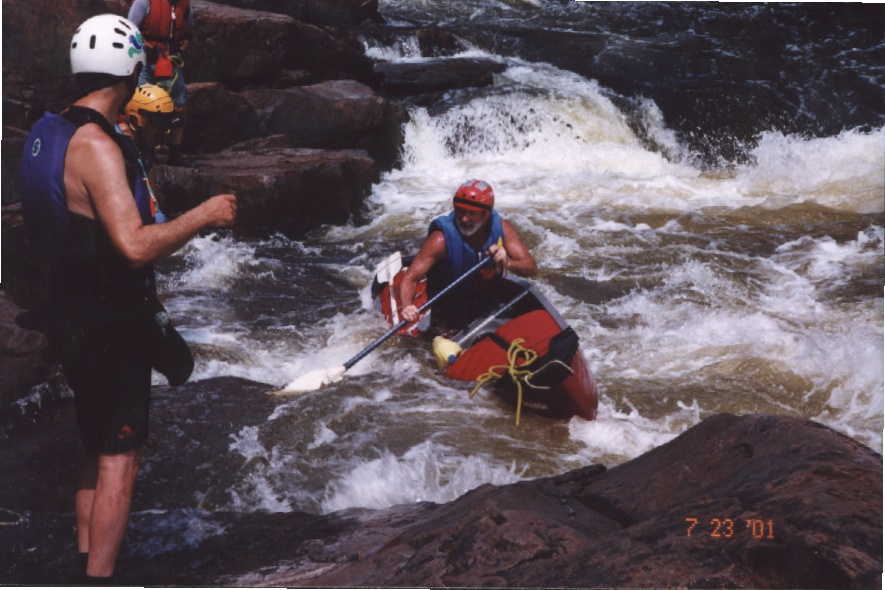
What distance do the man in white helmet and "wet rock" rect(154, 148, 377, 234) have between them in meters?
4.33

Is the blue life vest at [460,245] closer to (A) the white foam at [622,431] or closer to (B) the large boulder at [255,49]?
(A) the white foam at [622,431]

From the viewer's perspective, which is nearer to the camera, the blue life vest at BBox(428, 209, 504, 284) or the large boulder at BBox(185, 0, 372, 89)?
the blue life vest at BBox(428, 209, 504, 284)

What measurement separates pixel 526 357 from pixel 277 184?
3268 millimetres

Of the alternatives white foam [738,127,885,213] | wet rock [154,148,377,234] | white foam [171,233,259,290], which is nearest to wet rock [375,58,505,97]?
wet rock [154,148,377,234]

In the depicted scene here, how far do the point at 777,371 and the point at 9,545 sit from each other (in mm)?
3383

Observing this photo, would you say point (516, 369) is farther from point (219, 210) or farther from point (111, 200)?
point (111, 200)

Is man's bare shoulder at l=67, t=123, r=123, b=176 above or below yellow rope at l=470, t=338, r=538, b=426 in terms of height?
above

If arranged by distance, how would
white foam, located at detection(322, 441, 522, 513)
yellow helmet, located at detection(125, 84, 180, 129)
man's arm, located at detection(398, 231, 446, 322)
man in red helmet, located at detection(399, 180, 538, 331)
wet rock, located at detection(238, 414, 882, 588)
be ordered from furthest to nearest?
man's arm, located at detection(398, 231, 446, 322)
man in red helmet, located at detection(399, 180, 538, 331)
white foam, located at detection(322, 441, 522, 513)
yellow helmet, located at detection(125, 84, 180, 129)
wet rock, located at detection(238, 414, 882, 588)

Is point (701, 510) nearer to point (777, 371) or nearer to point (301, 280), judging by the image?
point (777, 371)

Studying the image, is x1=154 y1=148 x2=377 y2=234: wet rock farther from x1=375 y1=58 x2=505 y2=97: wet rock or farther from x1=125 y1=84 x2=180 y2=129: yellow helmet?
x1=125 y1=84 x2=180 y2=129: yellow helmet

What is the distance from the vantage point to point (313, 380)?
4035 millimetres

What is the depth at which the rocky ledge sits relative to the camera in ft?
6.07

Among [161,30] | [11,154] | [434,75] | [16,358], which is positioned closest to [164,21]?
[161,30]

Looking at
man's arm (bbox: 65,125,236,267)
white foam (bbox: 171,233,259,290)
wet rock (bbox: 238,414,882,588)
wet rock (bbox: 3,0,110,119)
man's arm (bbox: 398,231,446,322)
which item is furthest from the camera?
white foam (bbox: 171,233,259,290)
